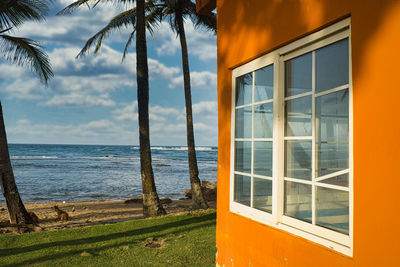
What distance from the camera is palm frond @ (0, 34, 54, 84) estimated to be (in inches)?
332

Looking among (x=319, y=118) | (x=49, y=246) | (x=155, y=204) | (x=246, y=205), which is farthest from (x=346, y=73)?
(x=155, y=204)

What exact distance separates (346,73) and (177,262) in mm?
3303

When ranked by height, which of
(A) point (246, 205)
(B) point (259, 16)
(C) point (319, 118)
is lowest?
(A) point (246, 205)

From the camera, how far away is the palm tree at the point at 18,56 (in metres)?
7.12

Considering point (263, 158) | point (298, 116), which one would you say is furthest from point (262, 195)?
point (298, 116)

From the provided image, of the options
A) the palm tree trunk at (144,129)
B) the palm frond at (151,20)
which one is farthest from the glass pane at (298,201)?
the palm frond at (151,20)

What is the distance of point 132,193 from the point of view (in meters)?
15.8

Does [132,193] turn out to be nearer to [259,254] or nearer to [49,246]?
[49,246]

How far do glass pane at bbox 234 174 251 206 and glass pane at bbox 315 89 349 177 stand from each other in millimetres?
1024

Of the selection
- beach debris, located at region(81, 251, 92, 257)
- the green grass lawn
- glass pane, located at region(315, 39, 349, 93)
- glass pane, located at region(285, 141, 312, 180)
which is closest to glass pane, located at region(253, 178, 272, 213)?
glass pane, located at region(285, 141, 312, 180)

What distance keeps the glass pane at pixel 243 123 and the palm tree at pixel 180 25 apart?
20.6 ft

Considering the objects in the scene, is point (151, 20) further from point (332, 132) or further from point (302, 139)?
point (332, 132)

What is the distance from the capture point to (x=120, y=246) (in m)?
5.22

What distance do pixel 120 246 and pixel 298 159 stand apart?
3636mm
